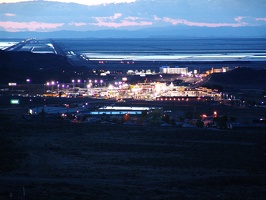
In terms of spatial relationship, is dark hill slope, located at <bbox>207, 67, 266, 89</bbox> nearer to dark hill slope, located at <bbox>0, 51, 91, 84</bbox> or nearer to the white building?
the white building

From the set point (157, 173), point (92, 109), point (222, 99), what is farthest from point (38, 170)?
point (222, 99)

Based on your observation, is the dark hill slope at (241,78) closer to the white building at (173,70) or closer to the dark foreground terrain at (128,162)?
the white building at (173,70)

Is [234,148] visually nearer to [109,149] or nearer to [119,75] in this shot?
[109,149]

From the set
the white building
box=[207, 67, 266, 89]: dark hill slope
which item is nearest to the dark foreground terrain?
box=[207, 67, 266, 89]: dark hill slope

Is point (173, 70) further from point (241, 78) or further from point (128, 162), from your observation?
point (128, 162)

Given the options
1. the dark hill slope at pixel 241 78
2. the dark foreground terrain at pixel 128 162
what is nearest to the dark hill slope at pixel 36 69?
the dark hill slope at pixel 241 78

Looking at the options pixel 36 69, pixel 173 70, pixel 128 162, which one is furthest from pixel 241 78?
pixel 128 162
